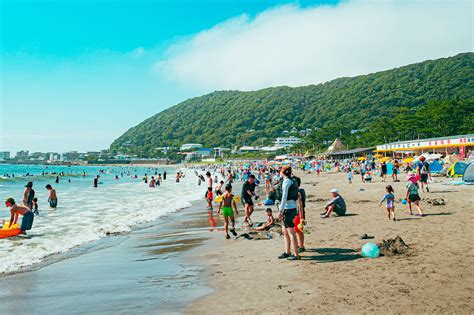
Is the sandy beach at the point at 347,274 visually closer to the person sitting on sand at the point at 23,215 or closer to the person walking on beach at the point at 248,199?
the person walking on beach at the point at 248,199

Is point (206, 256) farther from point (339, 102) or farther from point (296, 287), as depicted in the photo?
point (339, 102)

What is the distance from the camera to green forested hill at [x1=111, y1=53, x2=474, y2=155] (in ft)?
402

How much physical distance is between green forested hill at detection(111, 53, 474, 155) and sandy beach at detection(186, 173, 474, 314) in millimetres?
86950

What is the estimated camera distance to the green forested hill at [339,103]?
122625 millimetres

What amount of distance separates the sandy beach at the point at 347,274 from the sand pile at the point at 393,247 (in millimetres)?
129

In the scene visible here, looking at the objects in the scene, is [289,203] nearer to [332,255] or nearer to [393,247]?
[332,255]

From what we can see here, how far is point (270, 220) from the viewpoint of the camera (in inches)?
376

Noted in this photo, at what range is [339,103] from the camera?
15362 centimetres

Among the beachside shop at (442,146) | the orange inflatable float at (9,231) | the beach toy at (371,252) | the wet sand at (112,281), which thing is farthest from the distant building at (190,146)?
the beach toy at (371,252)

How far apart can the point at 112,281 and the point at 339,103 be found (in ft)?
513

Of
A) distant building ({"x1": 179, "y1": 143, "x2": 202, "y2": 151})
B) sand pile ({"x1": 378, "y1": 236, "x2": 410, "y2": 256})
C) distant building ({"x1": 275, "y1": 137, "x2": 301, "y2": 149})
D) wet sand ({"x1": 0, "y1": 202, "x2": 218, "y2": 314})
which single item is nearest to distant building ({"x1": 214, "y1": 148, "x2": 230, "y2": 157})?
distant building ({"x1": 179, "y1": 143, "x2": 202, "y2": 151})

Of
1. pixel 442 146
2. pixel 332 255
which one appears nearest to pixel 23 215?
pixel 332 255

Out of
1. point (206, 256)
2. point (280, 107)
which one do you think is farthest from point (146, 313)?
point (280, 107)

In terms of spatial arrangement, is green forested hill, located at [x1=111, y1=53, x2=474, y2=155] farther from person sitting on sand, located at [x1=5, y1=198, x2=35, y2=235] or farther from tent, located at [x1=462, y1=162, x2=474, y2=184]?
person sitting on sand, located at [x1=5, y1=198, x2=35, y2=235]
